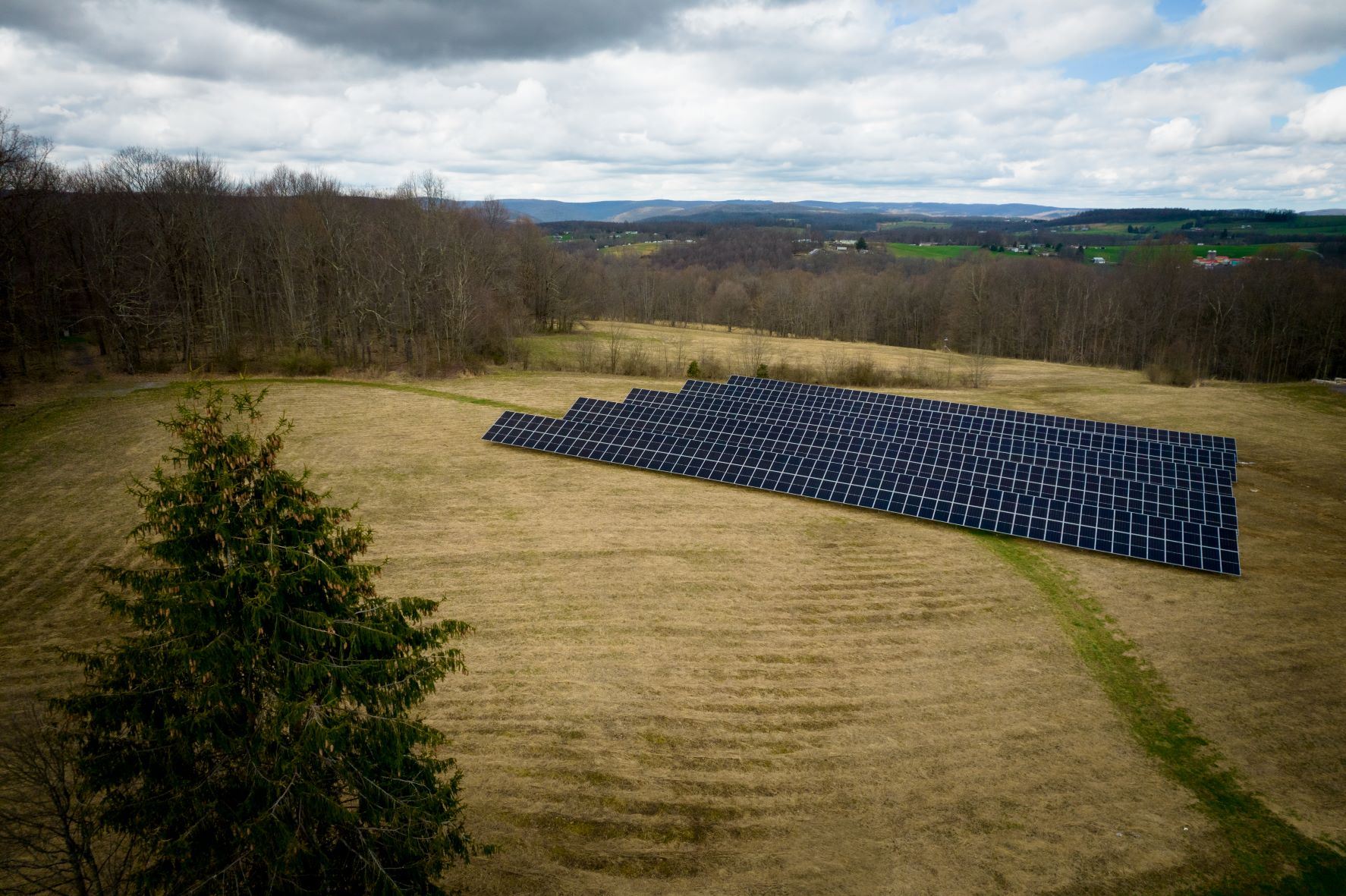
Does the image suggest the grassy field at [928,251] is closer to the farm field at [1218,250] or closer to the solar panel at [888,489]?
the farm field at [1218,250]

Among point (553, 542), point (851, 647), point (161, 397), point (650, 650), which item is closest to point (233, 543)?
point (650, 650)

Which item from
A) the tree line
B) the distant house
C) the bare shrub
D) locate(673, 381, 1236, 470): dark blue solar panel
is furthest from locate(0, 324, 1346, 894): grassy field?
the distant house

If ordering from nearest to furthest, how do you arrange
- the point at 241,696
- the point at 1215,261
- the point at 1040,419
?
1. the point at 241,696
2. the point at 1040,419
3. the point at 1215,261

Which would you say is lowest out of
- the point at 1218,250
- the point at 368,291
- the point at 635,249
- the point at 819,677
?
the point at 819,677

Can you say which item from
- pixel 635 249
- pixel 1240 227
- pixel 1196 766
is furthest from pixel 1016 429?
pixel 1240 227

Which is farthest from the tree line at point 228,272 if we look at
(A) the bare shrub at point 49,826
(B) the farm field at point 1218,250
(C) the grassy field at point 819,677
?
(B) the farm field at point 1218,250

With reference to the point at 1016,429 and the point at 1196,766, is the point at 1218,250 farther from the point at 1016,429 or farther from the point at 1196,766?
the point at 1196,766
